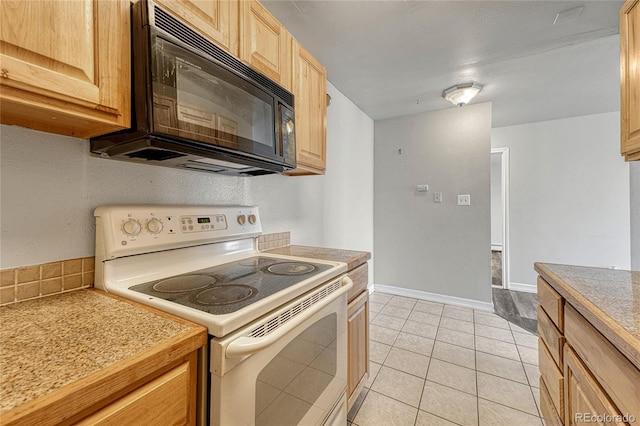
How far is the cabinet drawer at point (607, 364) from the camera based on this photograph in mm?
603

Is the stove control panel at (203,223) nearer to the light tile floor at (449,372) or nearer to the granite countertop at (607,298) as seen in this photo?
the light tile floor at (449,372)

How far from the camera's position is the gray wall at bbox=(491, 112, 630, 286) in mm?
3178

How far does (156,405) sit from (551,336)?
1.48 meters

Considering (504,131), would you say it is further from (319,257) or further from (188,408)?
(188,408)

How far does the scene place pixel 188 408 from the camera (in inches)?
23.7

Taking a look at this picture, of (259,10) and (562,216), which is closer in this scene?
(259,10)

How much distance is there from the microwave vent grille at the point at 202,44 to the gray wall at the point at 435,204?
8.32 feet

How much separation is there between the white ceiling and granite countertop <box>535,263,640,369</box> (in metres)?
1.47

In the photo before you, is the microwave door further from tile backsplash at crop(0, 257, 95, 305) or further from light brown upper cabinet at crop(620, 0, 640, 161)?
light brown upper cabinet at crop(620, 0, 640, 161)

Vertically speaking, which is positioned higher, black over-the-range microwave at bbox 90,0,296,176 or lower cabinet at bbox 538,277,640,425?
black over-the-range microwave at bbox 90,0,296,176

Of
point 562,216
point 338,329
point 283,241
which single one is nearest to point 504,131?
point 562,216

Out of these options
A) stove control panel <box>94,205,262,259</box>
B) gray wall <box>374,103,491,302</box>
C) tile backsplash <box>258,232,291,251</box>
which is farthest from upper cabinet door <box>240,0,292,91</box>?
gray wall <box>374,103,491,302</box>

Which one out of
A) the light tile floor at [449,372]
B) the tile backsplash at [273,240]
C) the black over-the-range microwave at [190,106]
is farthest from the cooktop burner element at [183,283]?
the light tile floor at [449,372]

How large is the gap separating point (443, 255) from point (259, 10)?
2985 millimetres
